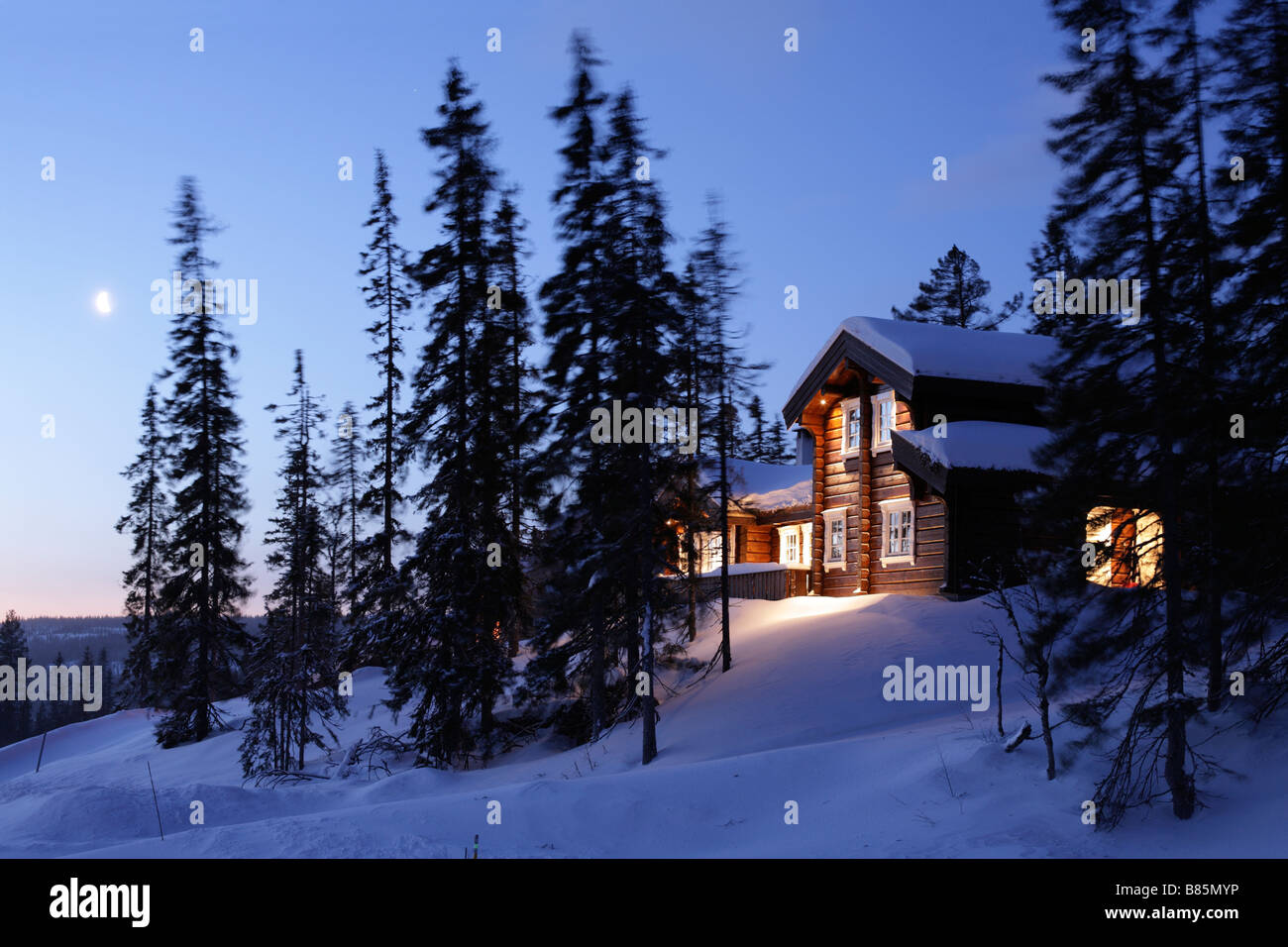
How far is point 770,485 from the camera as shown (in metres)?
42.3

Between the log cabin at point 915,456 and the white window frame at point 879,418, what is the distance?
0.11ft

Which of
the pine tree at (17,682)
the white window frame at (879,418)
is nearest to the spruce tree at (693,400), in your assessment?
the white window frame at (879,418)

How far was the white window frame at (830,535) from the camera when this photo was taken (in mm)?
29875

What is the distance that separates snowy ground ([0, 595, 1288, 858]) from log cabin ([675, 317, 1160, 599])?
219 centimetres

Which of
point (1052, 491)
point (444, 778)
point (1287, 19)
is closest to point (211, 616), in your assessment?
point (444, 778)

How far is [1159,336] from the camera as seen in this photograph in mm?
13289

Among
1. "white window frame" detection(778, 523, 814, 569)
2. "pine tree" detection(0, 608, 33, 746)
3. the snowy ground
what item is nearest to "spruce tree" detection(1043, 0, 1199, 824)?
the snowy ground

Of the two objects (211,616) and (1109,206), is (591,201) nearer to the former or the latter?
(1109,206)

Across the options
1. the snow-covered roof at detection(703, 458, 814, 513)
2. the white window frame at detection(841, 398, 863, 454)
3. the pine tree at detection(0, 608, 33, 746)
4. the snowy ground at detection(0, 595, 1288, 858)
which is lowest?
the pine tree at detection(0, 608, 33, 746)

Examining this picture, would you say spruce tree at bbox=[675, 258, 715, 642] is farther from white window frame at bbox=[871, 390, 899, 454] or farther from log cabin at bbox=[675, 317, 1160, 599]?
white window frame at bbox=[871, 390, 899, 454]

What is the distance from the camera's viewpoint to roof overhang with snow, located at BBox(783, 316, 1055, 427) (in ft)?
86.3

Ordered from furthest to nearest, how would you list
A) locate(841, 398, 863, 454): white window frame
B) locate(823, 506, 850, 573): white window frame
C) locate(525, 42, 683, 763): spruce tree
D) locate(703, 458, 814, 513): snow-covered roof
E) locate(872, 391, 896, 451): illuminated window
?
locate(703, 458, 814, 513): snow-covered roof < locate(823, 506, 850, 573): white window frame < locate(841, 398, 863, 454): white window frame < locate(872, 391, 896, 451): illuminated window < locate(525, 42, 683, 763): spruce tree

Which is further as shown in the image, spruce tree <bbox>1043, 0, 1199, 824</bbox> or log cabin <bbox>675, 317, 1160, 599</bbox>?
log cabin <bbox>675, 317, 1160, 599</bbox>

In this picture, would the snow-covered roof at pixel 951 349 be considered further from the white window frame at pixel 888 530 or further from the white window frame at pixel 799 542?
the white window frame at pixel 799 542
